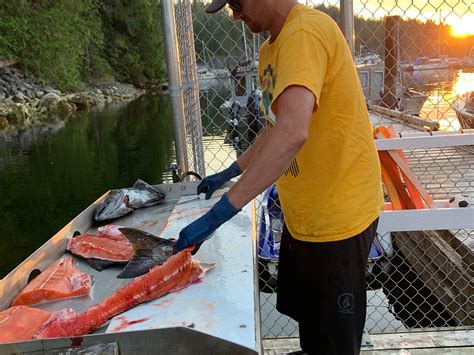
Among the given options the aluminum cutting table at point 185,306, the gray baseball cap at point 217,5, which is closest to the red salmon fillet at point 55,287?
the aluminum cutting table at point 185,306

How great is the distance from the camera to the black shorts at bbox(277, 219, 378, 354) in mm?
2158

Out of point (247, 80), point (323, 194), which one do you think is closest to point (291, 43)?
point (323, 194)

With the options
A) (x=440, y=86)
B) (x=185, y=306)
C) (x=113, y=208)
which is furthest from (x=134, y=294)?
(x=440, y=86)

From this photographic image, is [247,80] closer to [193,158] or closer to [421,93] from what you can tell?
[421,93]

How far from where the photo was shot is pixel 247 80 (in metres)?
19.5

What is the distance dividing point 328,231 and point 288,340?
1532 millimetres

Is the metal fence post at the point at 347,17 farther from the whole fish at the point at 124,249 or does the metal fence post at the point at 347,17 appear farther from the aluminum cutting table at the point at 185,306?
the whole fish at the point at 124,249

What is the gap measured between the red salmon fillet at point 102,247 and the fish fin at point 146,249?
1.04 ft

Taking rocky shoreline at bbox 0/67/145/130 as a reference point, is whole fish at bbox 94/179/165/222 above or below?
above

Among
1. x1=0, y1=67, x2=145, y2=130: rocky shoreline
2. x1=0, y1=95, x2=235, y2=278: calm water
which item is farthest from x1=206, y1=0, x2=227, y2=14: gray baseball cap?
x1=0, y1=67, x2=145, y2=130: rocky shoreline

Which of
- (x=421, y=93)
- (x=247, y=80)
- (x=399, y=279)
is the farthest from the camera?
(x=247, y=80)

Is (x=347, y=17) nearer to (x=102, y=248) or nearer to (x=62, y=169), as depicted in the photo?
(x=102, y=248)

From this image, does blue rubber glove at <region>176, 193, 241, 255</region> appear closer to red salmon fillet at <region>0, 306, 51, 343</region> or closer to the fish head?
red salmon fillet at <region>0, 306, 51, 343</region>

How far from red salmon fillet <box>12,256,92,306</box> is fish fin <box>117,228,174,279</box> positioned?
272 millimetres
